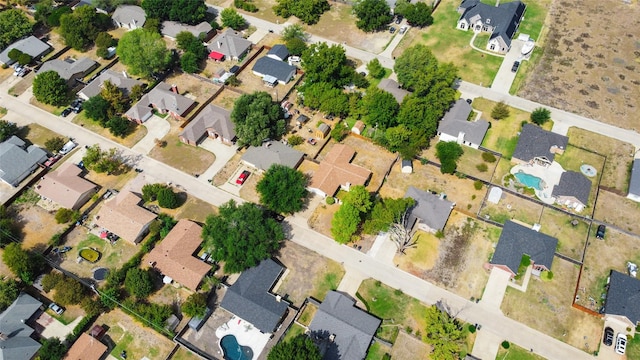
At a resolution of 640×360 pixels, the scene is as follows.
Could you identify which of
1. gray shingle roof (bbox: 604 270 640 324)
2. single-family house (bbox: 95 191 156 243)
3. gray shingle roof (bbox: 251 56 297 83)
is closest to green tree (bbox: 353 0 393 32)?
gray shingle roof (bbox: 251 56 297 83)

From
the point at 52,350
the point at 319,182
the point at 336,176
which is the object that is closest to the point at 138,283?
the point at 52,350

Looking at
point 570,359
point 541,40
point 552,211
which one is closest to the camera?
point 570,359

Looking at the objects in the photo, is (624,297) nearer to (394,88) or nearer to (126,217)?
(394,88)

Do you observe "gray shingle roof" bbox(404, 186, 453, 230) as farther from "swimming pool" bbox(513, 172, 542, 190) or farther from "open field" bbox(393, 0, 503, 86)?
"open field" bbox(393, 0, 503, 86)

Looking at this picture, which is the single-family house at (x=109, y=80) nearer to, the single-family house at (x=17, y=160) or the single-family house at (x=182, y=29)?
the single-family house at (x=17, y=160)

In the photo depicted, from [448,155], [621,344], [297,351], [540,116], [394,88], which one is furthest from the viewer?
[394,88]

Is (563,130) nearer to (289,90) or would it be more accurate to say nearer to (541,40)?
(541,40)

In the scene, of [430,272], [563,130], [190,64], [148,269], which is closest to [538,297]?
[430,272]

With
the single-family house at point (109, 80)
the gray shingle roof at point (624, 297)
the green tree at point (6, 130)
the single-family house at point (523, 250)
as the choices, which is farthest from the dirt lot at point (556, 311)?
the green tree at point (6, 130)
